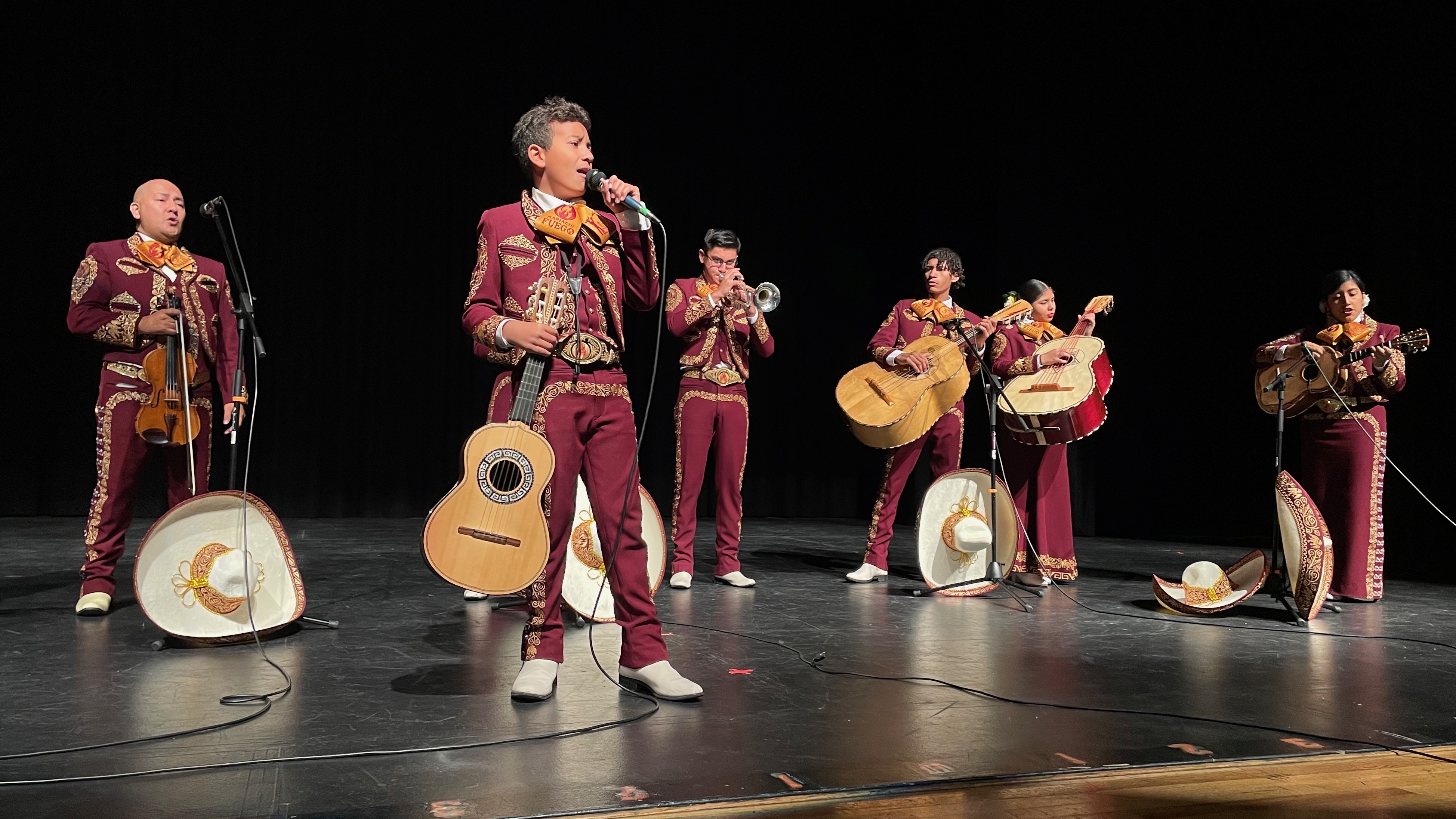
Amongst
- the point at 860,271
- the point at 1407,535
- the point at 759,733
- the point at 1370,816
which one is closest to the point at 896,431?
the point at 759,733

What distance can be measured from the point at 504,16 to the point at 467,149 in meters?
1.11

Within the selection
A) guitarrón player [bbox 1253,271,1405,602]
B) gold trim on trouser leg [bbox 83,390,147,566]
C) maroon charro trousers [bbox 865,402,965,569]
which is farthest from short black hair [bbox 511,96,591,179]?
guitarrón player [bbox 1253,271,1405,602]

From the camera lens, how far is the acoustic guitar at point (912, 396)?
5.29m

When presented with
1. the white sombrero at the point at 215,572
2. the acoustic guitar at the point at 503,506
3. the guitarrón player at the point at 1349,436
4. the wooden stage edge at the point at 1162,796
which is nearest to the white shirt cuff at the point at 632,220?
the acoustic guitar at the point at 503,506

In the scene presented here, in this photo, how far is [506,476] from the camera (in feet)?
9.69

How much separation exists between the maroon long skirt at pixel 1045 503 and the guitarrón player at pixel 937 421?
345mm

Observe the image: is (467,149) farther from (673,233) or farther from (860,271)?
(860,271)

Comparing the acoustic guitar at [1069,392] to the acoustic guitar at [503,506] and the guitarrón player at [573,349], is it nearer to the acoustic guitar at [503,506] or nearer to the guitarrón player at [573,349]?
the guitarrón player at [573,349]

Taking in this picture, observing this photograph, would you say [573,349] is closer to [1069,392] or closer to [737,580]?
[737,580]

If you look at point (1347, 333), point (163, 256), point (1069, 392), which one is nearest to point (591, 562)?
point (163, 256)

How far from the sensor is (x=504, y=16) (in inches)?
347

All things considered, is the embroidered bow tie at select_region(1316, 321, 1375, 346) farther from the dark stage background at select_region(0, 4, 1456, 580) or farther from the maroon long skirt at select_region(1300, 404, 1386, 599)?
the dark stage background at select_region(0, 4, 1456, 580)

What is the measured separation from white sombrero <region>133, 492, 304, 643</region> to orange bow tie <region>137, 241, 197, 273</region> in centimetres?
108

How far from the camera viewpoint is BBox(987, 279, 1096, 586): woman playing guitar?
5.66m
